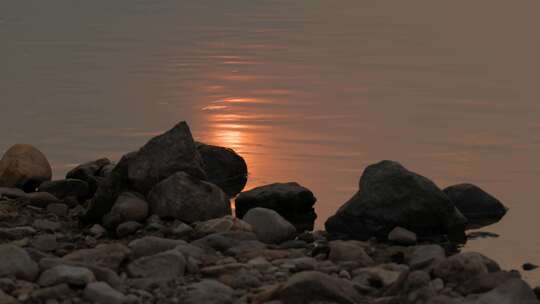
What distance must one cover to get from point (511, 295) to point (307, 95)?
42.1ft

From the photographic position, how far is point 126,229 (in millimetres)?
12727

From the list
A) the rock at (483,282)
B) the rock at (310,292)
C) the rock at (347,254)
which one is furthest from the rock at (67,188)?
the rock at (483,282)

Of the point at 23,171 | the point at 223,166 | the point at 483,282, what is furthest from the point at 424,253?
the point at 23,171

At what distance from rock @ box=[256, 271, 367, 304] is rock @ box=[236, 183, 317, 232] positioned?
4.35 m

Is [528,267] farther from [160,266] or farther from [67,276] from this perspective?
[67,276]

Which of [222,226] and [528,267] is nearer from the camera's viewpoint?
[528,267]

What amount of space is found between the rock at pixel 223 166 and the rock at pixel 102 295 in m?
6.33

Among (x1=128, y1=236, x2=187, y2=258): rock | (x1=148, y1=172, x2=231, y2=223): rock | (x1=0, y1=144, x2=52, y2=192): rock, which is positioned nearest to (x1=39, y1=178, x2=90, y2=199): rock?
(x1=0, y1=144, x2=52, y2=192): rock

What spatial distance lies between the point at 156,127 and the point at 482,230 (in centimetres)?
662

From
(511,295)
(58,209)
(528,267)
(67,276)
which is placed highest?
(511,295)

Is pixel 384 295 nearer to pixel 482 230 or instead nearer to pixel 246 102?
pixel 482 230

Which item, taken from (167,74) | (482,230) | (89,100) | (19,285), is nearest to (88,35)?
(167,74)

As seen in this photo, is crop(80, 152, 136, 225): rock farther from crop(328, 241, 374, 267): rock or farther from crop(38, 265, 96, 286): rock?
crop(38, 265, 96, 286): rock

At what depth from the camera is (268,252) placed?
11.4 metres
